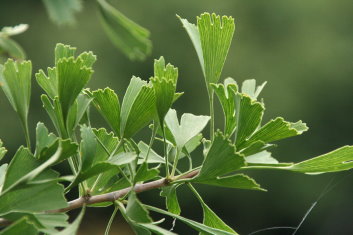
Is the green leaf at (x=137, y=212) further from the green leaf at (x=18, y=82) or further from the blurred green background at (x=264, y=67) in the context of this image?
the blurred green background at (x=264, y=67)

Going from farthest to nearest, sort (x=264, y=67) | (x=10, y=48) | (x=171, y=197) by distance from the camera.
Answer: (x=264, y=67) < (x=10, y=48) < (x=171, y=197)

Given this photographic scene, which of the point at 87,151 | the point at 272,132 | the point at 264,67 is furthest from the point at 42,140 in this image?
the point at 264,67

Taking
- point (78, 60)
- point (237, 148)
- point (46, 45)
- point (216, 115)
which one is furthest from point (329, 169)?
point (46, 45)

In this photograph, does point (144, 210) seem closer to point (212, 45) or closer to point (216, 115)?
point (212, 45)

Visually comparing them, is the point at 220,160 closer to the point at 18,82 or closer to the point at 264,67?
the point at 18,82

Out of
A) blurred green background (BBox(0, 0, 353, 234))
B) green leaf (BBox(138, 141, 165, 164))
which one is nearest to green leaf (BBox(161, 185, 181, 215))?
green leaf (BBox(138, 141, 165, 164))

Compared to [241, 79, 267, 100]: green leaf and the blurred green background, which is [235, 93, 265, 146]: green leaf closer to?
[241, 79, 267, 100]: green leaf
